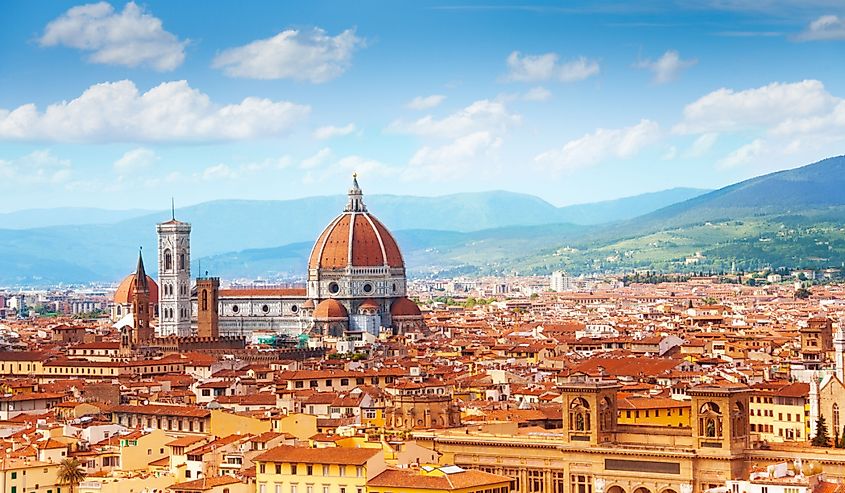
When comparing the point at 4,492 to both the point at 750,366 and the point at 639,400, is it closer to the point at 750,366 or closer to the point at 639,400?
the point at 639,400

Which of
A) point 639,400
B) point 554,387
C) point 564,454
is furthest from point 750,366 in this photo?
point 564,454

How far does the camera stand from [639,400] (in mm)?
60812

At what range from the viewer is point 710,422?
50.2m

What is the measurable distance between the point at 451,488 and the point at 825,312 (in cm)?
10605

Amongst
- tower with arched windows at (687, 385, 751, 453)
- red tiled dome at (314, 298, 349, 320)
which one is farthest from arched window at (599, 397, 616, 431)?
red tiled dome at (314, 298, 349, 320)

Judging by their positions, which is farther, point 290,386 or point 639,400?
point 290,386

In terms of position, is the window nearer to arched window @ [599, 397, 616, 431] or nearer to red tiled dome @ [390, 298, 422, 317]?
arched window @ [599, 397, 616, 431]

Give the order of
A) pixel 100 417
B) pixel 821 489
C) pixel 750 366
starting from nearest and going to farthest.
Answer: pixel 821 489 < pixel 100 417 < pixel 750 366

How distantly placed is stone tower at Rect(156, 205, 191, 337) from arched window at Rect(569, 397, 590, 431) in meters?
93.1

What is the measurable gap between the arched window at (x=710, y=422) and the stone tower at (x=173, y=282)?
96468mm

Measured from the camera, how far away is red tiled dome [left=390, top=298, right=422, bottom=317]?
143375 millimetres

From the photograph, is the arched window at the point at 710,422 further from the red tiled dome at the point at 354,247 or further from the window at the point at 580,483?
the red tiled dome at the point at 354,247

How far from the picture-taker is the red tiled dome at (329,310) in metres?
139

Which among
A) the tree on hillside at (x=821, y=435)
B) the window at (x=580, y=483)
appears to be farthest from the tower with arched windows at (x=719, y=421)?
the window at (x=580, y=483)
